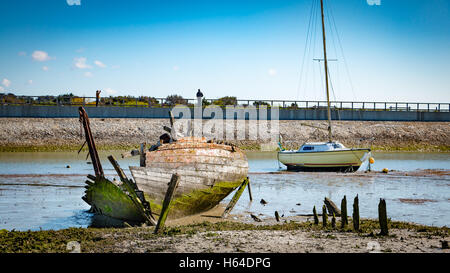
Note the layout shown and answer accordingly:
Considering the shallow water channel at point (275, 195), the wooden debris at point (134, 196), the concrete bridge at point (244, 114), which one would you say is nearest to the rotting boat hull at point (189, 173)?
the wooden debris at point (134, 196)

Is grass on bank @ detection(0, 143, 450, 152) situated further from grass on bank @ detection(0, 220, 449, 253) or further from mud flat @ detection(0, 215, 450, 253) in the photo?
mud flat @ detection(0, 215, 450, 253)

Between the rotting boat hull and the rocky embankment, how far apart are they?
3119 centimetres

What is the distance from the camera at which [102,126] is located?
52.2 metres

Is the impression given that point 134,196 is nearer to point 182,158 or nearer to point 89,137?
point 182,158

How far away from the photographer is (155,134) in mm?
51875

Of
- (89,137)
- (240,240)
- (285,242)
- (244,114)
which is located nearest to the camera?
(285,242)

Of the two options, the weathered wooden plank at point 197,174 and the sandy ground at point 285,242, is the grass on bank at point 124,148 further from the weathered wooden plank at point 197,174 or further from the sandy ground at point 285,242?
the sandy ground at point 285,242

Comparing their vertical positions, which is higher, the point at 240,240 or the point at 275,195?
the point at 240,240

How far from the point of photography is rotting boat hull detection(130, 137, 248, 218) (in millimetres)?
12594

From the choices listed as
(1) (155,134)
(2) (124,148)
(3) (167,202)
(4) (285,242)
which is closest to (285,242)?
(4) (285,242)

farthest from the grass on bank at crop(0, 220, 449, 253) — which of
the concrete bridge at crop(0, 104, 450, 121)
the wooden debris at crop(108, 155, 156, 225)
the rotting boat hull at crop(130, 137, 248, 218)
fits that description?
the concrete bridge at crop(0, 104, 450, 121)

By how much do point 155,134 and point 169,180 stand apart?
39688 mm

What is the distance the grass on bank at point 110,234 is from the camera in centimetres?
923
